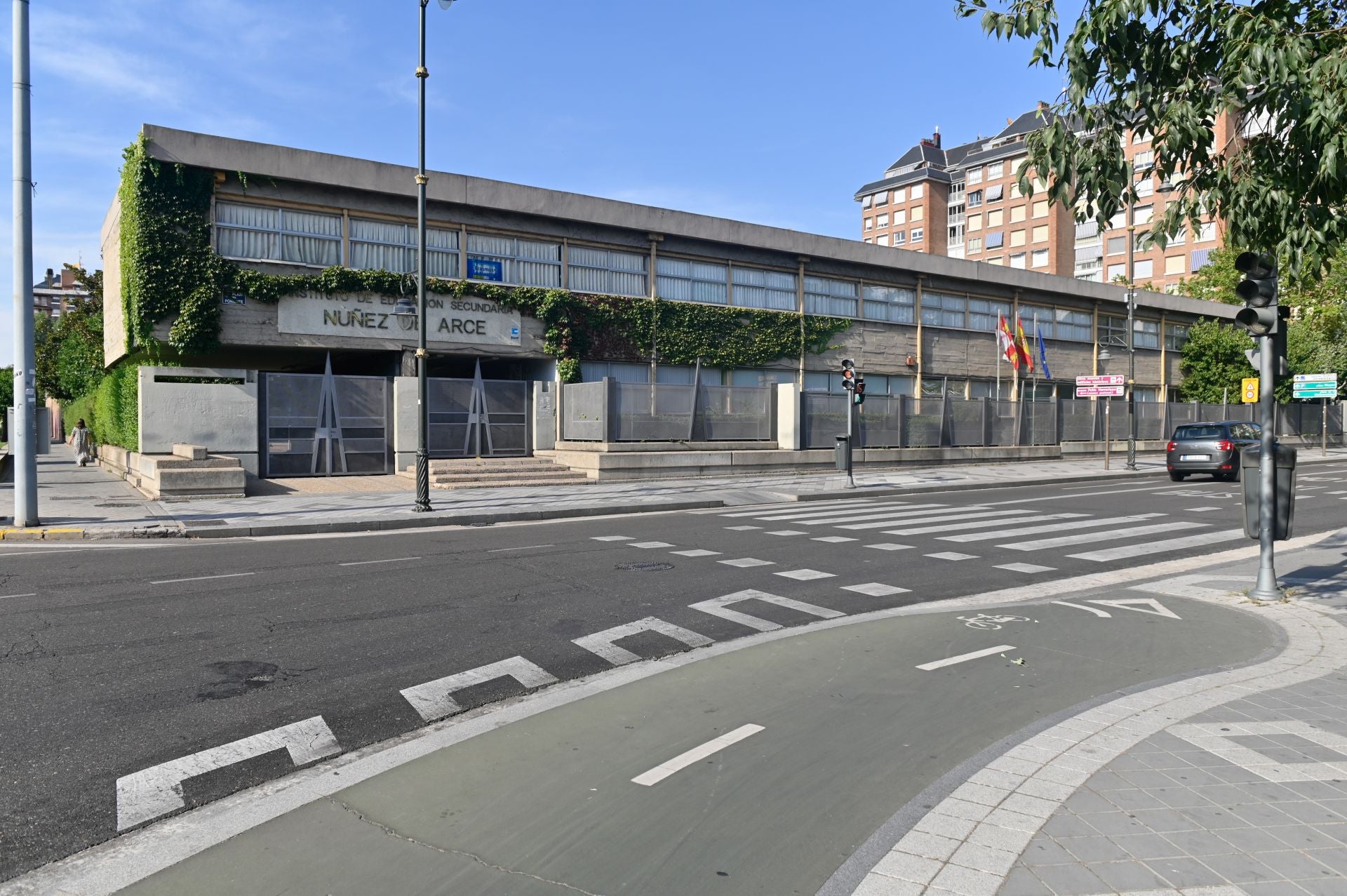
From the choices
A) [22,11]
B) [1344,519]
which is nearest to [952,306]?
[1344,519]

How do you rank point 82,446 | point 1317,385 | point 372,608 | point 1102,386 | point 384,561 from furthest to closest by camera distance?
point 1317,385 → point 82,446 → point 1102,386 → point 384,561 → point 372,608

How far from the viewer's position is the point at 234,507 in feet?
55.7

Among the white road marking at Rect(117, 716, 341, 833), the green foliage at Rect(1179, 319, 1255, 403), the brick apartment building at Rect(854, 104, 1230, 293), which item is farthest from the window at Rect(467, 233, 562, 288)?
the brick apartment building at Rect(854, 104, 1230, 293)

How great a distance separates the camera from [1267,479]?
840cm

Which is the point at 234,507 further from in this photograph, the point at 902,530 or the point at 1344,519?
the point at 1344,519

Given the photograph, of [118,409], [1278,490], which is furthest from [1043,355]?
[118,409]

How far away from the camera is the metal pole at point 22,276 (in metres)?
13.6

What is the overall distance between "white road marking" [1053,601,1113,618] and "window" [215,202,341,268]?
21.1 meters

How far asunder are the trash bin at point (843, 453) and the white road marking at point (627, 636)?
15.6 metres

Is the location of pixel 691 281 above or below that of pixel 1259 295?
above

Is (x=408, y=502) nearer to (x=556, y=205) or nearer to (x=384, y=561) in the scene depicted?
(x=384, y=561)

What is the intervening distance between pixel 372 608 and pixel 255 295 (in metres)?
17.6

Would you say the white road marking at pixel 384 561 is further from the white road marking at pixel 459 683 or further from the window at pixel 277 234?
the window at pixel 277 234

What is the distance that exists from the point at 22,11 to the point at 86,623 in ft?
36.9
